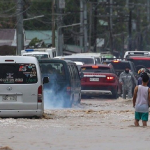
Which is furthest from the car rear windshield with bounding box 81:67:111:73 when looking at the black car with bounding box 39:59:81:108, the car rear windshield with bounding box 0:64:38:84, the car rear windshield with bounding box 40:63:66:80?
the car rear windshield with bounding box 0:64:38:84

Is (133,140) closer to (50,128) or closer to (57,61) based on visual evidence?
(50,128)

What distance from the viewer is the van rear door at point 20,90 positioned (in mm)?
16672

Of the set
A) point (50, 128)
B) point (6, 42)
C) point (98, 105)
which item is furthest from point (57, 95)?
point (6, 42)

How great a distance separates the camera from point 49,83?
21953 millimetres

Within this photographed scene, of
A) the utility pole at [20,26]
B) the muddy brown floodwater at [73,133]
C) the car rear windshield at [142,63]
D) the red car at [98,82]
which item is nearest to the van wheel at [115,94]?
the red car at [98,82]

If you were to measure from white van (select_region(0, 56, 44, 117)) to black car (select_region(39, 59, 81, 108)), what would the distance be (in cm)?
501

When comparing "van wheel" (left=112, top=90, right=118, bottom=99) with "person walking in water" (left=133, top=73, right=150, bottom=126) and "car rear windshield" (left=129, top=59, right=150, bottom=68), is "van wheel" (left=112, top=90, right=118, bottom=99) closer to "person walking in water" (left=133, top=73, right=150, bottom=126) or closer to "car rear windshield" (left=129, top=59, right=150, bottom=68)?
"car rear windshield" (left=129, top=59, right=150, bottom=68)

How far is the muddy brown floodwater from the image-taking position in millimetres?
11555

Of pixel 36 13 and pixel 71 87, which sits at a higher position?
pixel 36 13

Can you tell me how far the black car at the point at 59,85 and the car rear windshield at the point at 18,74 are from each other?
5.02m

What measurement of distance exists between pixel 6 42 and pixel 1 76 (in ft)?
127

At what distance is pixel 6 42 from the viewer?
181 ft

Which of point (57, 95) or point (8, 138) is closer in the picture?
point (8, 138)

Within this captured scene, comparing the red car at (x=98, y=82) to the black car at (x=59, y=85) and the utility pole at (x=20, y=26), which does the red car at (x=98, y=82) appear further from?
the utility pole at (x=20, y=26)
